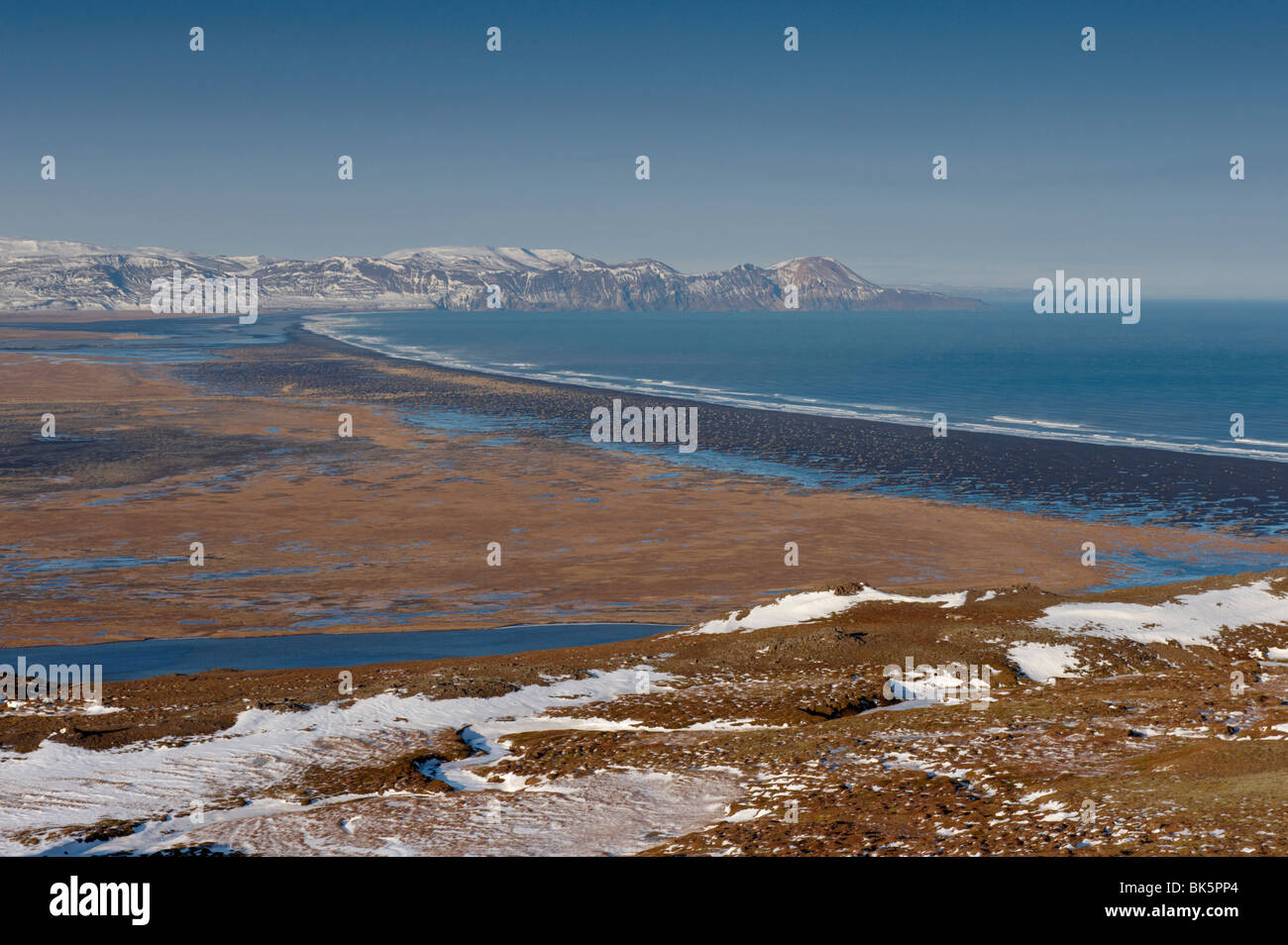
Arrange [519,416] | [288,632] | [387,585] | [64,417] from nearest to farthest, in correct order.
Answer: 1. [288,632]
2. [387,585]
3. [64,417]
4. [519,416]

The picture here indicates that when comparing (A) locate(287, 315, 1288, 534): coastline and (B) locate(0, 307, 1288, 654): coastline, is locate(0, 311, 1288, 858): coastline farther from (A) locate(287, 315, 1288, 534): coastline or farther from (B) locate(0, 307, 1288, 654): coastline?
(A) locate(287, 315, 1288, 534): coastline

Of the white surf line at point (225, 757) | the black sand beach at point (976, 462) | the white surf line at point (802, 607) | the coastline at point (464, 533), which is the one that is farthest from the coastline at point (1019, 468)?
the white surf line at point (225, 757)

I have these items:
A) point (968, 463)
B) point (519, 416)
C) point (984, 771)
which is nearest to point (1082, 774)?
point (984, 771)

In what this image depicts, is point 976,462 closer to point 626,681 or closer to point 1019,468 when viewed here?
point 1019,468

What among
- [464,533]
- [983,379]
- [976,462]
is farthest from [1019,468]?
[983,379]

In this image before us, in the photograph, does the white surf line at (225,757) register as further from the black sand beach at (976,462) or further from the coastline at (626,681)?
the black sand beach at (976,462)

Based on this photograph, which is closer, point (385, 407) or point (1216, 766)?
point (1216, 766)

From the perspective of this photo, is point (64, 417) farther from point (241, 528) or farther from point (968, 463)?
point (968, 463)
